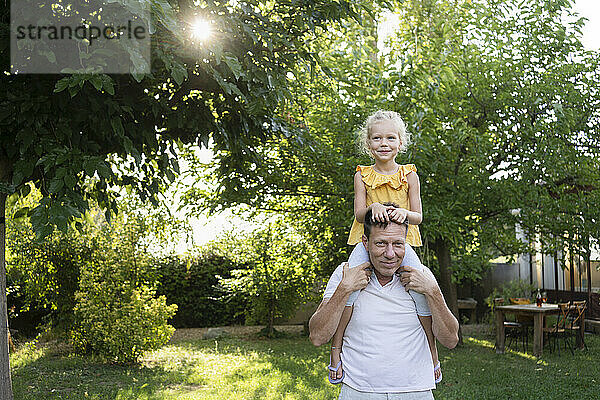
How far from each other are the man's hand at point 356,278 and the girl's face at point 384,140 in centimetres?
116

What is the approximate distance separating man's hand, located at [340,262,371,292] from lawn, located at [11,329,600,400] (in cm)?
464

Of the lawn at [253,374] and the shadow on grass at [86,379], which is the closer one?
the shadow on grass at [86,379]

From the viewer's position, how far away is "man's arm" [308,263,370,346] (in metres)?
2.22

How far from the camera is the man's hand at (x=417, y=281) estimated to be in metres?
2.22

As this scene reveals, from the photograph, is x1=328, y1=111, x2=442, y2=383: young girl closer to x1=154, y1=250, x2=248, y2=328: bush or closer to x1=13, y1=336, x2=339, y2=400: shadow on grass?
x1=13, y1=336, x2=339, y2=400: shadow on grass

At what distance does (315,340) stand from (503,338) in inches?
335

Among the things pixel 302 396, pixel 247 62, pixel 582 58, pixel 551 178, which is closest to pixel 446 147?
pixel 551 178

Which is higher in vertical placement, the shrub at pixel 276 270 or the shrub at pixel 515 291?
the shrub at pixel 276 270

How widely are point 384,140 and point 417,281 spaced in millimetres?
1248

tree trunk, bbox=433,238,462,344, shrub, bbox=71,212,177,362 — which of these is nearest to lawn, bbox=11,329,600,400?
shrub, bbox=71,212,177,362

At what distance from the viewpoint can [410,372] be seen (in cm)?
226

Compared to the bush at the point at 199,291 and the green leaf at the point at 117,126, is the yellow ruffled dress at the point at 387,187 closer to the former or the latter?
the green leaf at the point at 117,126

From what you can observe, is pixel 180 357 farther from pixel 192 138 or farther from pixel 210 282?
pixel 192 138

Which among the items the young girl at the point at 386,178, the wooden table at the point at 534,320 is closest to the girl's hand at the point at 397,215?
the young girl at the point at 386,178
